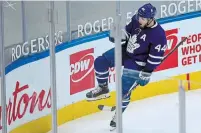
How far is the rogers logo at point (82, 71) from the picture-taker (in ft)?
18.1

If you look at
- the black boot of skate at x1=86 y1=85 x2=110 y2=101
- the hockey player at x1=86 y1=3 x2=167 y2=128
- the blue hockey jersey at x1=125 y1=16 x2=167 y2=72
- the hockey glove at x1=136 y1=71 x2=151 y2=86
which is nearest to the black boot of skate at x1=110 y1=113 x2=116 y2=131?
the hockey player at x1=86 y1=3 x2=167 y2=128

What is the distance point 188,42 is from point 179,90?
800 mm

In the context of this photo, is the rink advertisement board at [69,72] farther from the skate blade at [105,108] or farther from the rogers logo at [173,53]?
the skate blade at [105,108]

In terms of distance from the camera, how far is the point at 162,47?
5.35 meters

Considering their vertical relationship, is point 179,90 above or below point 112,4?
→ below

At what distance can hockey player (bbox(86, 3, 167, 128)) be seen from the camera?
5.27 meters

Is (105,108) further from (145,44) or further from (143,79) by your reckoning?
(145,44)

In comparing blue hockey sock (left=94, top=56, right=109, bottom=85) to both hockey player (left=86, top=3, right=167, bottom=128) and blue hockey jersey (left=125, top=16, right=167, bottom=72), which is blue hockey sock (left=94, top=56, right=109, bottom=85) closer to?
hockey player (left=86, top=3, right=167, bottom=128)

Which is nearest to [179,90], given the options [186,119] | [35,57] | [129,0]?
[186,119]

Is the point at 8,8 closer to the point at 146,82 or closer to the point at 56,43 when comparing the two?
the point at 56,43

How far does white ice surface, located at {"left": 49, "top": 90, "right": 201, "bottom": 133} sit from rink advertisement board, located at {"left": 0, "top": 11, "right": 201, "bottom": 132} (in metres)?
0.10

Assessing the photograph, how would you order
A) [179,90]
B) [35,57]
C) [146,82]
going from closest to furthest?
1. [179,90]
2. [146,82]
3. [35,57]

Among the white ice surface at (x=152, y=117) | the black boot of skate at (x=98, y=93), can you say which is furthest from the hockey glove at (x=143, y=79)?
the black boot of skate at (x=98, y=93)

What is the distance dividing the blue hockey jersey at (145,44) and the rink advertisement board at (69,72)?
4.6 inches
